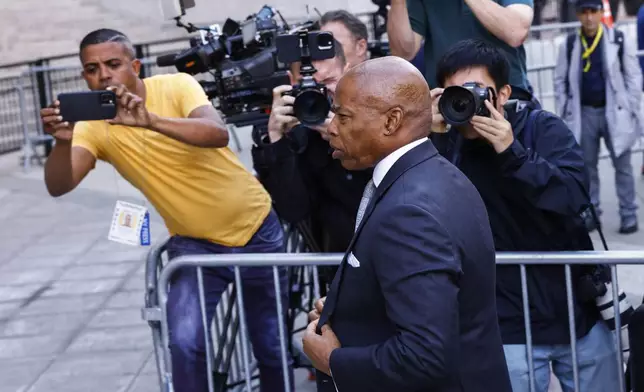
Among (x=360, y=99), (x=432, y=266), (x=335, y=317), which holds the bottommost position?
(x=335, y=317)

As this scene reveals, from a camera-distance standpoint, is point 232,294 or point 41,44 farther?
point 41,44

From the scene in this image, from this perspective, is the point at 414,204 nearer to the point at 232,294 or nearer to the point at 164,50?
the point at 232,294

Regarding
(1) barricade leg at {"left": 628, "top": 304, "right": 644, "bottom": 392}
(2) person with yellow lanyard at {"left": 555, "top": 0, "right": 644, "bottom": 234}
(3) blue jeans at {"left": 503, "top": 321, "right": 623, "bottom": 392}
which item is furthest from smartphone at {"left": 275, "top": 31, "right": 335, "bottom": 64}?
(2) person with yellow lanyard at {"left": 555, "top": 0, "right": 644, "bottom": 234}

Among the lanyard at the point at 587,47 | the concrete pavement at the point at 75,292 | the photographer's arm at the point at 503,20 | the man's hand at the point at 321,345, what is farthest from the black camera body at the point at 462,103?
the lanyard at the point at 587,47

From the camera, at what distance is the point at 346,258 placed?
9.47ft

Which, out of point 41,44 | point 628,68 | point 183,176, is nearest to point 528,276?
point 183,176

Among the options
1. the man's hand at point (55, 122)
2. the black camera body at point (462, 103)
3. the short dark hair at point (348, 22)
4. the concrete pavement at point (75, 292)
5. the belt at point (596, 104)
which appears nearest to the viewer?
the black camera body at point (462, 103)

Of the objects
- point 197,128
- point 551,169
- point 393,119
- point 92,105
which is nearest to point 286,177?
point 197,128

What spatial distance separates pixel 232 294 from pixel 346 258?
8.03ft

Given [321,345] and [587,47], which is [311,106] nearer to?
[321,345]

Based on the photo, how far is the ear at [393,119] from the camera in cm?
279

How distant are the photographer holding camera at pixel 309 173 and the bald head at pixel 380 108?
52.0 inches

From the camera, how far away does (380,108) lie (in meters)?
2.79

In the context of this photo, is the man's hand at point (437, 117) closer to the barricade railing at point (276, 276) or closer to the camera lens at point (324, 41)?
the barricade railing at point (276, 276)
